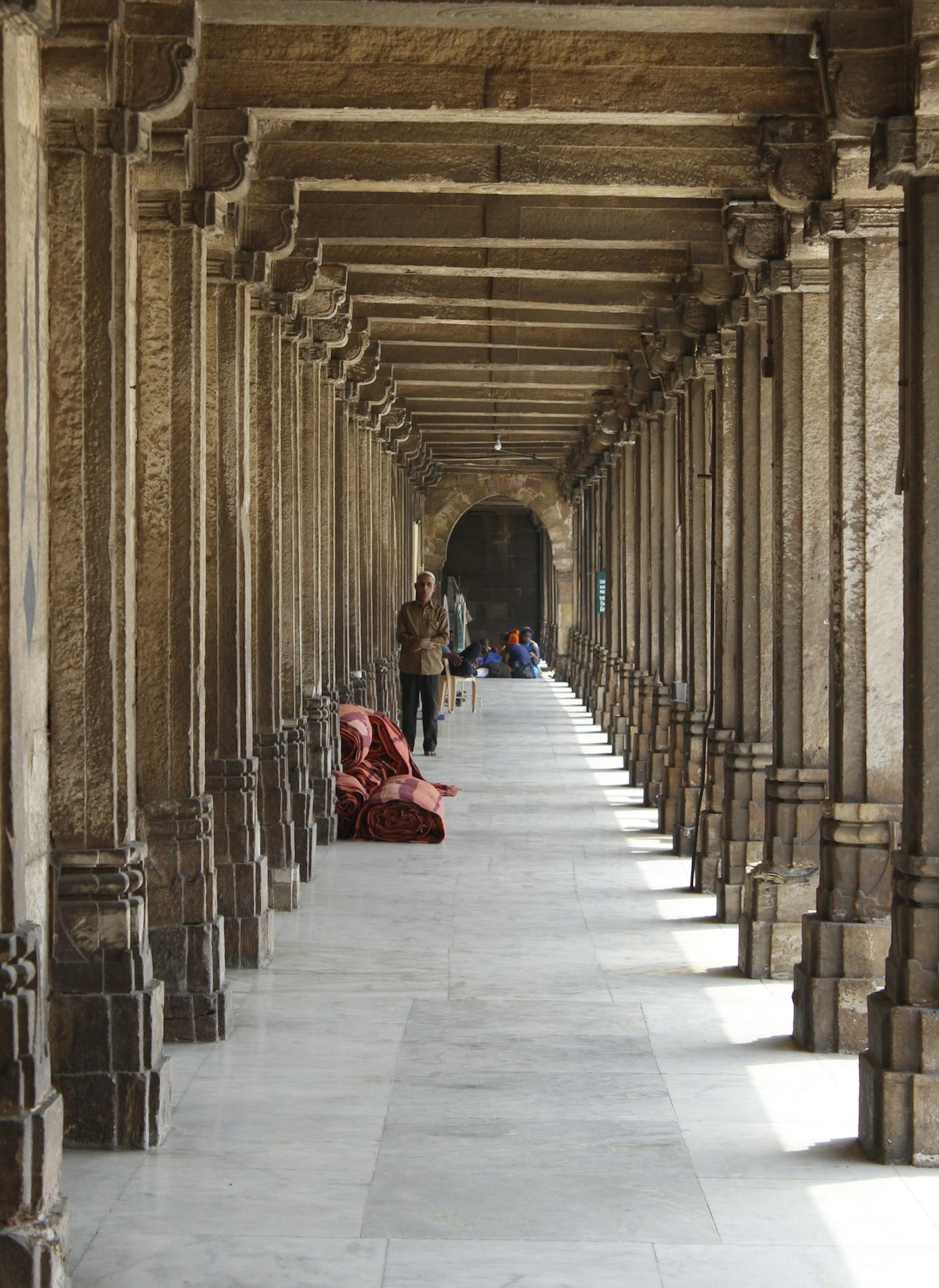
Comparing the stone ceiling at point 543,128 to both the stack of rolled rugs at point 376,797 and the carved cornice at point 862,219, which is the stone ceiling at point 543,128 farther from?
the stack of rolled rugs at point 376,797

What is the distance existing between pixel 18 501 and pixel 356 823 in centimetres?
828

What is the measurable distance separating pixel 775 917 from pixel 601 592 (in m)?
15.8

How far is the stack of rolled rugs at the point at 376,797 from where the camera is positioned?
12.2 m

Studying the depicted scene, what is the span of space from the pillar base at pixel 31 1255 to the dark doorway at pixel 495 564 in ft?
135

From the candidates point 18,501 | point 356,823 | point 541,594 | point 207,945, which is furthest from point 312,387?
point 541,594

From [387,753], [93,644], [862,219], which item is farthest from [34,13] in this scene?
[387,753]

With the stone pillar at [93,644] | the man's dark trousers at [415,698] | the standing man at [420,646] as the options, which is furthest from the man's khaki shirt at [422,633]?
the stone pillar at [93,644]

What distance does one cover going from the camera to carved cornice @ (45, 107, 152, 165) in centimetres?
551

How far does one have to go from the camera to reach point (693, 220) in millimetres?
9828

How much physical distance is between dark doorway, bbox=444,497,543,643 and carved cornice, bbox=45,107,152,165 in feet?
129

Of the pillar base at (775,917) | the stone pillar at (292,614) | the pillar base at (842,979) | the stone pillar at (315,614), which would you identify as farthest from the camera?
the stone pillar at (315,614)

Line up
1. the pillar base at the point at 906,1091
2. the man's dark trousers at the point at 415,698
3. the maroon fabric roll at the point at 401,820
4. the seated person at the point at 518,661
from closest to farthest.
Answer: the pillar base at the point at 906,1091
the maroon fabric roll at the point at 401,820
the man's dark trousers at the point at 415,698
the seated person at the point at 518,661

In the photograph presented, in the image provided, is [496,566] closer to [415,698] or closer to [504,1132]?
[415,698]

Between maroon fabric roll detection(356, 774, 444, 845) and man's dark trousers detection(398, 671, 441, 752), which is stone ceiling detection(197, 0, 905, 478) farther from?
man's dark trousers detection(398, 671, 441, 752)
